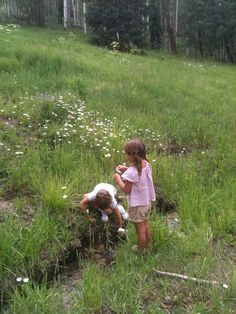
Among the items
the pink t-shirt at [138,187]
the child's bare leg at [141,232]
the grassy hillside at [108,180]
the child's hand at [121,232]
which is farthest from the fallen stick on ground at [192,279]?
the child's hand at [121,232]

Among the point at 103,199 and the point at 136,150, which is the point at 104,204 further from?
the point at 136,150

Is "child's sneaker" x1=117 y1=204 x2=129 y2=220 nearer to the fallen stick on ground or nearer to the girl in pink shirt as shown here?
the girl in pink shirt

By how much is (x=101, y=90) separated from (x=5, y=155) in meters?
4.33

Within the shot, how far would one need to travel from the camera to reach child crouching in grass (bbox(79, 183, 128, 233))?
5.13 m

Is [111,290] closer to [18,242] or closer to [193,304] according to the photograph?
[193,304]

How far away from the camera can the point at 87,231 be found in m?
5.14

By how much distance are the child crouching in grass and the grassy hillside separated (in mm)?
136

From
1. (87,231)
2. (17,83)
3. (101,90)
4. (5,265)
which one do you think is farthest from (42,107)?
(5,265)

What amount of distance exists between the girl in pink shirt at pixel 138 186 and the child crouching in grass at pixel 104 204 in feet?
1.41

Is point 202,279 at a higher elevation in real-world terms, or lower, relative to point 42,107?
lower

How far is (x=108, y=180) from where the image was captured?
6008 millimetres

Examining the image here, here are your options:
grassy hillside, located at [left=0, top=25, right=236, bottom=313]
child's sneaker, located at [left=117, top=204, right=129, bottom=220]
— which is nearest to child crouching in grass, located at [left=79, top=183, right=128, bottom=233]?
child's sneaker, located at [left=117, top=204, right=129, bottom=220]

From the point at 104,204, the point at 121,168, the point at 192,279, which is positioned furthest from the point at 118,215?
the point at 192,279

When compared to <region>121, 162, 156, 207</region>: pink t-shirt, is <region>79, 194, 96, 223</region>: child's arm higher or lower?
lower
